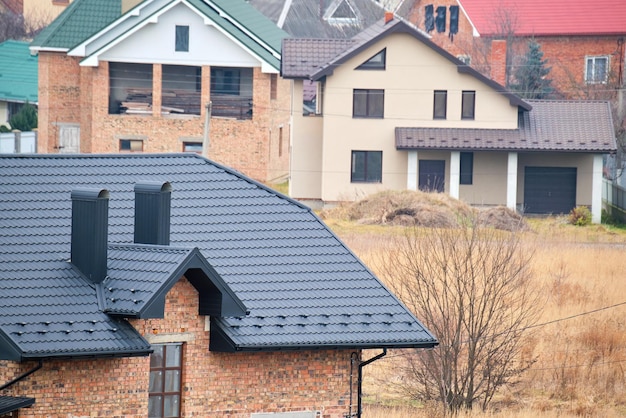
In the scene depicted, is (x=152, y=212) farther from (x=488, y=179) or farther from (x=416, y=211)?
(x=488, y=179)

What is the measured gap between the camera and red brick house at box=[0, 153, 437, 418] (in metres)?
15.9

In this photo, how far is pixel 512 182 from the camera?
47.7 m

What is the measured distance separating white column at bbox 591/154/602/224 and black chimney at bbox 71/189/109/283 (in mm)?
32198

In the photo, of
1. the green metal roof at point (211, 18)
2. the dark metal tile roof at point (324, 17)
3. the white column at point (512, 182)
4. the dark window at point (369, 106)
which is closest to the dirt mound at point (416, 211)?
the white column at point (512, 182)

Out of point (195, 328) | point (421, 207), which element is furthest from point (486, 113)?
point (195, 328)

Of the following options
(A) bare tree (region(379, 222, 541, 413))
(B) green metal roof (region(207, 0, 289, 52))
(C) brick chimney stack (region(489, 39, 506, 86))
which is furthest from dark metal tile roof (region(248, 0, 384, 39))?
(A) bare tree (region(379, 222, 541, 413))

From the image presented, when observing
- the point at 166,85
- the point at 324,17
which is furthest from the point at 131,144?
the point at 324,17

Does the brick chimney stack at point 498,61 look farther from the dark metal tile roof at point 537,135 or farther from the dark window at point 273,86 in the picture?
the dark window at point 273,86

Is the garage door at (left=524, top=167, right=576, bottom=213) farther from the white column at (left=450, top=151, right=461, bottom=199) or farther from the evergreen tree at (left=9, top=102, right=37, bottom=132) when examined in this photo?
the evergreen tree at (left=9, top=102, right=37, bottom=132)

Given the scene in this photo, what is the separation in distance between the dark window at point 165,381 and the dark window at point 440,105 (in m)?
32.1

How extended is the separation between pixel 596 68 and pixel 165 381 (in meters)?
53.6

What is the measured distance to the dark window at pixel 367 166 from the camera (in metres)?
48.2

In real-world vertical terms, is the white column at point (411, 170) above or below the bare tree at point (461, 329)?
above

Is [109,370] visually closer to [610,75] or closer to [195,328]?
[195,328]
